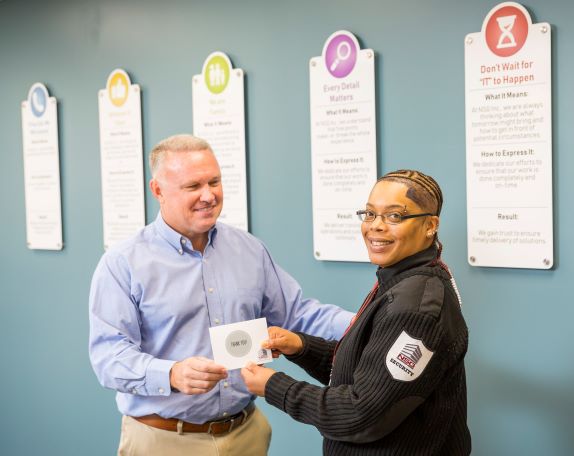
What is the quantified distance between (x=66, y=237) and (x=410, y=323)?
227 centimetres

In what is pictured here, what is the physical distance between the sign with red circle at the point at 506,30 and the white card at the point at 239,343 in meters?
1.11

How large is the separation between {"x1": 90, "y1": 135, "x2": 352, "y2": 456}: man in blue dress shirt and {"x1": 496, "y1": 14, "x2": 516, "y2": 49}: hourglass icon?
96cm

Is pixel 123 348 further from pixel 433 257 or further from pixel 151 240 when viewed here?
pixel 433 257

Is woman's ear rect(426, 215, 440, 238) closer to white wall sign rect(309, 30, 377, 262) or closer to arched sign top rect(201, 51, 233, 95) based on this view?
white wall sign rect(309, 30, 377, 262)

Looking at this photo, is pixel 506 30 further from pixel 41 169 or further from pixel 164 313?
pixel 41 169

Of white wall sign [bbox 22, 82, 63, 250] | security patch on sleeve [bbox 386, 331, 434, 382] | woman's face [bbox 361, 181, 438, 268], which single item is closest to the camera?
security patch on sleeve [bbox 386, 331, 434, 382]

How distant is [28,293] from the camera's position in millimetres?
3371

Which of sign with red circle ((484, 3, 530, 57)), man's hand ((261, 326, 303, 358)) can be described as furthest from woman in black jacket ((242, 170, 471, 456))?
sign with red circle ((484, 3, 530, 57))

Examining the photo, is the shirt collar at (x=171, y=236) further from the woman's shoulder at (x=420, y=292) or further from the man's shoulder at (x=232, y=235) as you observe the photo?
the woman's shoulder at (x=420, y=292)

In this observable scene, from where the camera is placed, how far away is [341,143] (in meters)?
2.37

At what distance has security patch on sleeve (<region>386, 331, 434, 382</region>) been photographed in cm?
138

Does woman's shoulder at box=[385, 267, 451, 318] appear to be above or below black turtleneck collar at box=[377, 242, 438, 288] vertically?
below

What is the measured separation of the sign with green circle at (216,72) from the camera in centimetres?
264

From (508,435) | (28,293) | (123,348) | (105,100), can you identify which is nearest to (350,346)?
(123,348)
